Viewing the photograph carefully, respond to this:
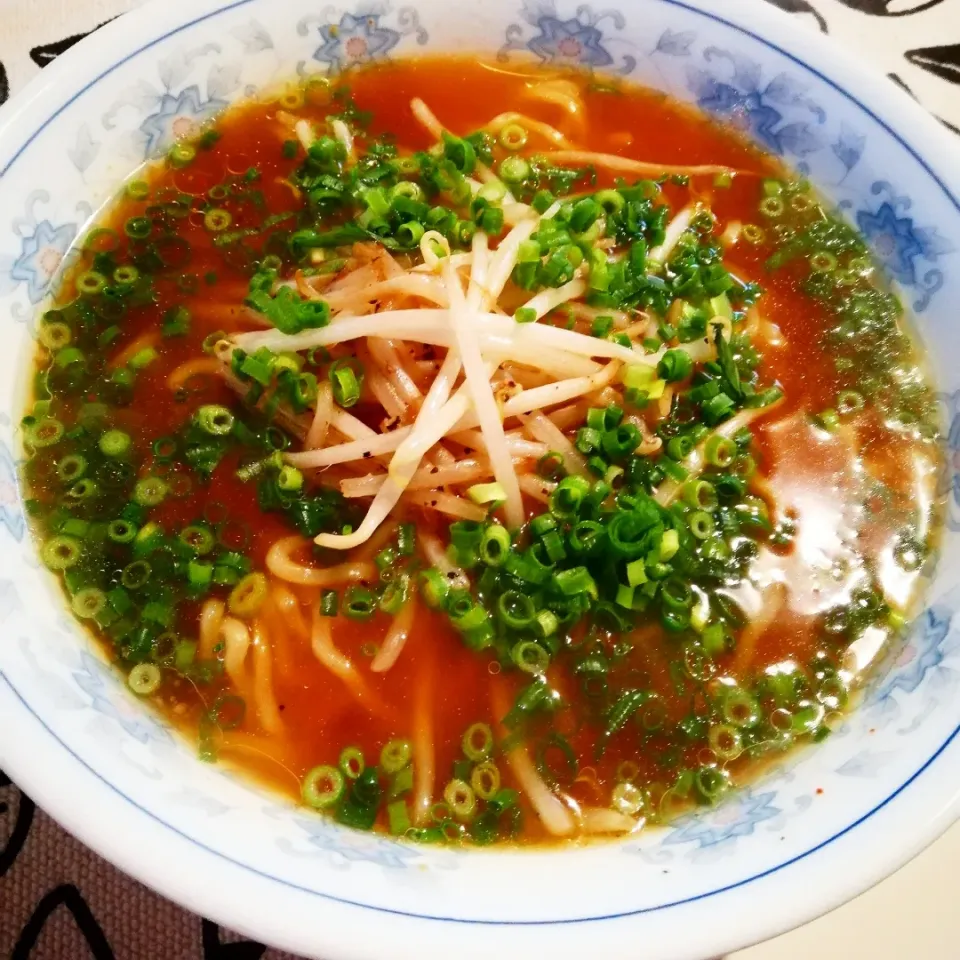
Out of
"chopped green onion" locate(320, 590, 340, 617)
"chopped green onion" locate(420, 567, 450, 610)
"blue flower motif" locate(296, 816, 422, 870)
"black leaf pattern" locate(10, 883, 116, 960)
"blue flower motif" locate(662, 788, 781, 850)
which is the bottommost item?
"black leaf pattern" locate(10, 883, 116, 960)

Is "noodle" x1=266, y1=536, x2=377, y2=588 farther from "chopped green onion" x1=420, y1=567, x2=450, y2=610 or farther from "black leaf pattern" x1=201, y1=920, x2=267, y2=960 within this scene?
"black leaf pattern" x1=201, y1=920, x2=267, y2=960

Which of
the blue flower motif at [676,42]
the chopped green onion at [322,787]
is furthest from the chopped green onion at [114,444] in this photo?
the blue flower motif at [676,42]

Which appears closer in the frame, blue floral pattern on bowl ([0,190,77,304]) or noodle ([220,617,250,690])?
noodle ([220,617,250,690])

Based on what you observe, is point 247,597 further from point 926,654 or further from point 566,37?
point 566,37

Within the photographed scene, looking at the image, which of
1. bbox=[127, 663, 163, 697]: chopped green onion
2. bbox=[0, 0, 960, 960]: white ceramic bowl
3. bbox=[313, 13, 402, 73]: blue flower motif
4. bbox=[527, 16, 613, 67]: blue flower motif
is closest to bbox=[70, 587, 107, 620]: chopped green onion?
bbox=[0, 0, 960, 960]: white ceramic bowl

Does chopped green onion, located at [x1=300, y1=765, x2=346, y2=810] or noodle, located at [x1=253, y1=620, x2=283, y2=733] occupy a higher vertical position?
noodle, located at [x1=253, y1=620, x2=283, y2=733]

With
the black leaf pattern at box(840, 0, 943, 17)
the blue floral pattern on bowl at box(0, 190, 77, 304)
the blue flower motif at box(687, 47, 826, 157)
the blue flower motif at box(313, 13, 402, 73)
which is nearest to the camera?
the blue floral pattern on bowl at box(0, 190, 77, 304)

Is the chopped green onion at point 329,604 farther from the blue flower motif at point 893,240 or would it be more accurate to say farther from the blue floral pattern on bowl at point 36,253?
the blue flower motif at point 893,240
